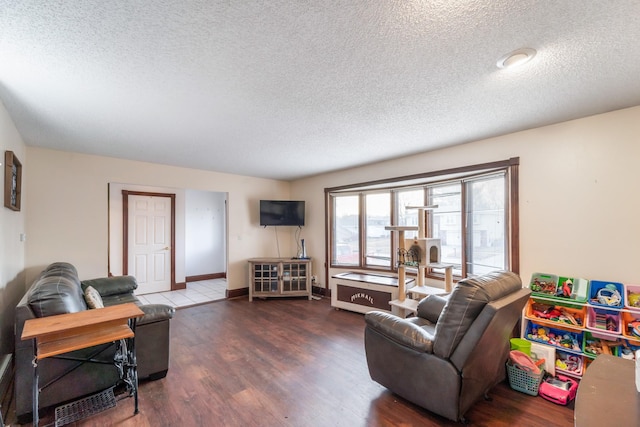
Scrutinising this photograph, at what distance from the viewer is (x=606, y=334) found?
217 centimetres

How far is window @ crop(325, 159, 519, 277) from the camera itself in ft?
10.4

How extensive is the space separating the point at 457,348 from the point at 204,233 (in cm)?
622

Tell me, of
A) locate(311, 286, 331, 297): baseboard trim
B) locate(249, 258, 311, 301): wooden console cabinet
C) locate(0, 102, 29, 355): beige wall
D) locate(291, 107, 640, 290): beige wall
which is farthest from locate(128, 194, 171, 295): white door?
locate(291, 107, 640, 290): beige wall

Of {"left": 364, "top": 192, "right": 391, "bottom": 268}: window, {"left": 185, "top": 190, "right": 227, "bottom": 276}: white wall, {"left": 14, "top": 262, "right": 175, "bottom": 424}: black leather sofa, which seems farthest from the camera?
{"left": 185, "top": 190, "right": 227, "bottom": 276}: white wall

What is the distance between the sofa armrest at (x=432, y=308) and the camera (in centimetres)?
263

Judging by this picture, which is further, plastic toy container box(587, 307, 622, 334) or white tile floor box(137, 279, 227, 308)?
white tile floor box(137, 279, 227, 308)

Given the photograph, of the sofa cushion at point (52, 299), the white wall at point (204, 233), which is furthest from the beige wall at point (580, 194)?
the white wall at point (204, 233)

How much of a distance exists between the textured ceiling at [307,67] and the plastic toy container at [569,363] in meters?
2.14

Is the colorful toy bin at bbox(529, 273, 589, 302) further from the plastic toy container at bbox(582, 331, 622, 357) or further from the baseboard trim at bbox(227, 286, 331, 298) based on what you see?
the baseboard trim at bbox(227, 286, 331, 298)

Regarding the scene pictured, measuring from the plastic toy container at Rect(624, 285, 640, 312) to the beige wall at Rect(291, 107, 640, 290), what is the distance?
11 cm

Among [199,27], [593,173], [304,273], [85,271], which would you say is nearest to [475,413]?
[593,173]

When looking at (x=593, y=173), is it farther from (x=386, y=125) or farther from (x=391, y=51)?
(x=391, y=51)

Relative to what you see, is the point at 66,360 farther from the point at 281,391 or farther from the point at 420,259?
the point at 420,259

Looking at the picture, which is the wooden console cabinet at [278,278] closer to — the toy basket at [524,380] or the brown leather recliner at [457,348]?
the brown leather recliner at [457,348]
